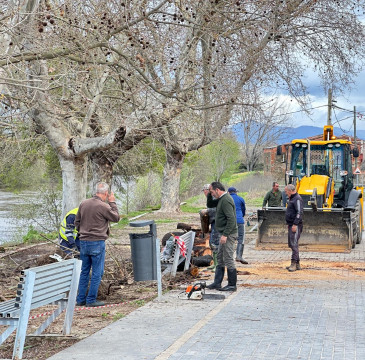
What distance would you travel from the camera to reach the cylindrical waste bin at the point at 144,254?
39.3ft

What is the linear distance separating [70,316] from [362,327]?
3.52 metres

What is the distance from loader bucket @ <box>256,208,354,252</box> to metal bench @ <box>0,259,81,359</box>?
1092 cm

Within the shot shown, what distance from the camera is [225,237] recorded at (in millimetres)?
11719

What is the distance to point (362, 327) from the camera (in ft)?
28.1

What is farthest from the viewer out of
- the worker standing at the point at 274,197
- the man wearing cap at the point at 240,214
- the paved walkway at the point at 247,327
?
the worker standing at the point at 274,197

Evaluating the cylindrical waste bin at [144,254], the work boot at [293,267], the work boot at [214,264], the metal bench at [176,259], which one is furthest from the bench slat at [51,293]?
the work boot at [293,267]

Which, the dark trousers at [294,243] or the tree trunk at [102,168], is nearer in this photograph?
the dark trousers at [294,243]

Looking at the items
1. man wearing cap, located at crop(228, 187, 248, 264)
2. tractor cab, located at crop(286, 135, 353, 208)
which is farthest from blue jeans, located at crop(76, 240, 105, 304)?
tractor cab, located at crop(286, 135, 353, 208)

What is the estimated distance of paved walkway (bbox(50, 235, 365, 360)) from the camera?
284 inches

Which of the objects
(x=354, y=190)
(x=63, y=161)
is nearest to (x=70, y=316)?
(x=63, y=161)

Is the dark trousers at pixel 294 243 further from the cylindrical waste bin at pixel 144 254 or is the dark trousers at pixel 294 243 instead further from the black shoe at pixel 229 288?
the cylindrical waste bin at pixel 144 254

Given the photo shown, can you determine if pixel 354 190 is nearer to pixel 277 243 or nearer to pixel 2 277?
pixel 277 243

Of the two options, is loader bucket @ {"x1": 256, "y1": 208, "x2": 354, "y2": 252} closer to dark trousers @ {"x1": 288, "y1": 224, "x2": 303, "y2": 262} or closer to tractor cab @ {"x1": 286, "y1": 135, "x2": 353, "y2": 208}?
tractor cab @ {"x1": 286, "y1": 135, "x2": 353, "y2": 208}

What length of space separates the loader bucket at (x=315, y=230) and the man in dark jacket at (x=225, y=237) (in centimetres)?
693
